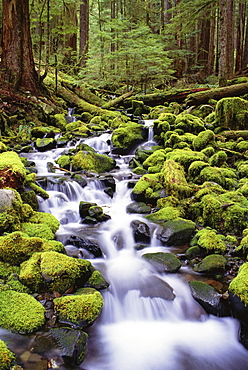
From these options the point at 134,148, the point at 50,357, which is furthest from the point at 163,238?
the point at 134,148

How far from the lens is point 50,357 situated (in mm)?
2945

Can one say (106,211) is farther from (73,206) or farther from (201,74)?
(201,74)

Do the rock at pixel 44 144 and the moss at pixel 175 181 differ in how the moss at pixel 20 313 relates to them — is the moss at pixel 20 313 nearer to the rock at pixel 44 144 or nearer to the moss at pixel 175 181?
the moss at pixel 175 181

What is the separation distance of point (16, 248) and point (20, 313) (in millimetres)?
1036

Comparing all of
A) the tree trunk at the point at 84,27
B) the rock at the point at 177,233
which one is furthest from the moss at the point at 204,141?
the tree trunk at the point at 84,27

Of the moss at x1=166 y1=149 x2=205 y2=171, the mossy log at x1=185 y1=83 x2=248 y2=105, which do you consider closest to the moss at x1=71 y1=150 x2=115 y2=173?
the moss at x1=166 y1=149 x2=205 y2=171

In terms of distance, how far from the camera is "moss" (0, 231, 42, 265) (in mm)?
4016

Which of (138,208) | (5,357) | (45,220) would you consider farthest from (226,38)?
(5,357)

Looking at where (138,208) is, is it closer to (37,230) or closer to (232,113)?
(37,230)

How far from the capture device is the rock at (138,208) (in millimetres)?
7076

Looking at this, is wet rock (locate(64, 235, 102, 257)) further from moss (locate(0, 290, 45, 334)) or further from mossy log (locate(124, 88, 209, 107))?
mossy log (locate(124, 88, 209, 107))

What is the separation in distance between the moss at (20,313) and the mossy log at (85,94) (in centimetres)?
1530

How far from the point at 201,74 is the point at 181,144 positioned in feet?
47.8

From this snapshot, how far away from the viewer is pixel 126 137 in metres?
11.4
